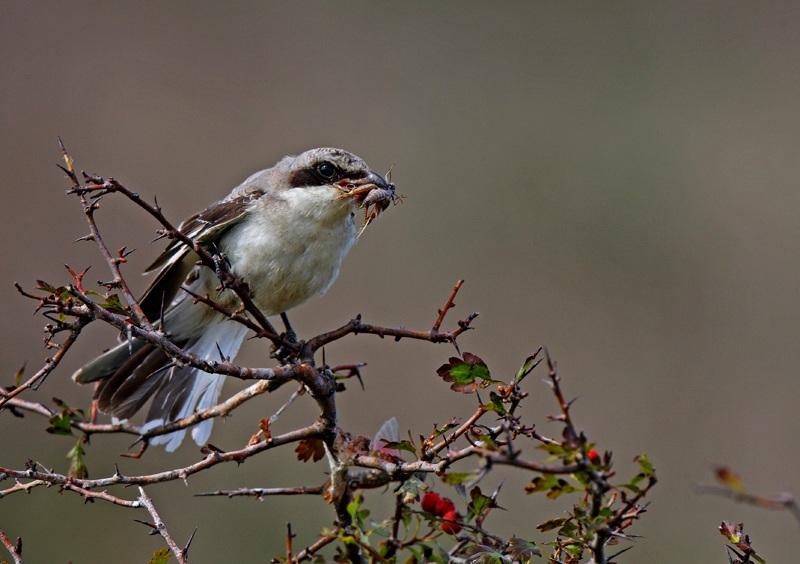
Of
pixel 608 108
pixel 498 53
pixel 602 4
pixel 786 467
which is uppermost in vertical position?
pixel 602 4

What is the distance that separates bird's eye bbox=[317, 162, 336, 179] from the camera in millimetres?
3400

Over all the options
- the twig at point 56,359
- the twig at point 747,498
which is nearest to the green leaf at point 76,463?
the twig at point 56,359

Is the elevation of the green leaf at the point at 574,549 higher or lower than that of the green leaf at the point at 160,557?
higher

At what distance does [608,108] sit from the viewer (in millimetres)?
9961

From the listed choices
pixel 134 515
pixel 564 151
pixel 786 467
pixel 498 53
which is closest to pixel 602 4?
pixel 498 53

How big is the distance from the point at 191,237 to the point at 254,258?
0.92 feet

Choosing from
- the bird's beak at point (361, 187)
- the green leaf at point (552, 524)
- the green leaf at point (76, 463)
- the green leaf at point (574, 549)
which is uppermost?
the bird's beak at point (361, 187)

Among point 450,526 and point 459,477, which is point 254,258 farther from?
point 459,477

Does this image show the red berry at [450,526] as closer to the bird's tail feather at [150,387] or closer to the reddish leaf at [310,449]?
the reddish leaf at [310,449]

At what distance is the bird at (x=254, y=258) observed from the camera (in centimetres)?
325

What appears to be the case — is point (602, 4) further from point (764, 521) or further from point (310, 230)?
point (310, 230)

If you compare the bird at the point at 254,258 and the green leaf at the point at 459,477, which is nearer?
the green leaf at the point at 459,477

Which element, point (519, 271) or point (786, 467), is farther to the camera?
point (519, 271)

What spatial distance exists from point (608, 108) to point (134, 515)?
22.1ft
